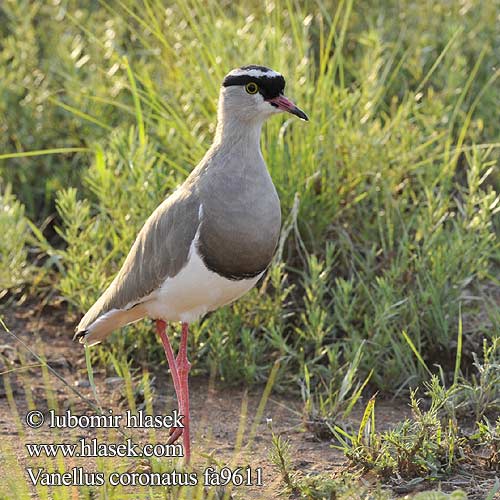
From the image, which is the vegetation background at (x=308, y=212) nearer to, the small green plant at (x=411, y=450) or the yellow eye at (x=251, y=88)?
the small green plant at (x=411, y=450)

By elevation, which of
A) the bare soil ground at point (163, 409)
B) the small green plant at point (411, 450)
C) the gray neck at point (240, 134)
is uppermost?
the gray neck at point (240, 134)

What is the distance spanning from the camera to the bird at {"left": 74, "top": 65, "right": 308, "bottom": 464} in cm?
380

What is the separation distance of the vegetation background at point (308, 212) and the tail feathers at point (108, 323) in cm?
27

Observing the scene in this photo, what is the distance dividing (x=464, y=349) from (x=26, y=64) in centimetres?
304

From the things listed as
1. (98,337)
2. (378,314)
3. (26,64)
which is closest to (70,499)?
(98,337)

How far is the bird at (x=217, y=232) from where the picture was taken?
12.5 ft

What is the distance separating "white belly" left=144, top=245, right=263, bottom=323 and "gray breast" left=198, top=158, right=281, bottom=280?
4 centimetres

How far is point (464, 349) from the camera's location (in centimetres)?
475

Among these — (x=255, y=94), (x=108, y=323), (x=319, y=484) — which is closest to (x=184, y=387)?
(x=108, y=323)

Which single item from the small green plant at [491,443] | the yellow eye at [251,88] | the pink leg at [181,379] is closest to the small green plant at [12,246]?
the pink leg at [181,379]

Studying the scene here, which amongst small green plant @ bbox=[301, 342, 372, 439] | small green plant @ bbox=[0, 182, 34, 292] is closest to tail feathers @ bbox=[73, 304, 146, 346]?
small green plant @ bbox=[301, 342, 372, 439]

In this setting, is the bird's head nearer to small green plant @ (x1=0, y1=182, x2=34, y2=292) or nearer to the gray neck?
the gray neck

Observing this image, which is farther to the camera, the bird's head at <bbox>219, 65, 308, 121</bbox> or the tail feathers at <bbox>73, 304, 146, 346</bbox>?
the tail feathers at <bbox>73, 304, 146, 346</bbox>

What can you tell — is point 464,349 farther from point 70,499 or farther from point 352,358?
point 70,499
